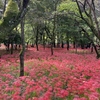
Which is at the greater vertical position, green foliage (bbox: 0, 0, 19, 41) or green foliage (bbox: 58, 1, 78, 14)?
green foliage (bbox: 58, 1, 78, 14)

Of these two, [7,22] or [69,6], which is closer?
[7,22]

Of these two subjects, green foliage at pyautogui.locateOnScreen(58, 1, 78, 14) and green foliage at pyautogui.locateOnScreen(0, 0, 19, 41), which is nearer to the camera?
green foliage at pyautogui.locateOnScreen(0, 0, 19, 41)

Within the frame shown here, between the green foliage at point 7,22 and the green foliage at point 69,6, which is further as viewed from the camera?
the green foliage at point 69,6

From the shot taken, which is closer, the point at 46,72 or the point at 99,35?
the point at 46,72

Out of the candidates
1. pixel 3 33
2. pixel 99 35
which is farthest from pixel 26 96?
pixel 99 35

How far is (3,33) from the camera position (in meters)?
6.85

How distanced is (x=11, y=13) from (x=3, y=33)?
46.3 inches

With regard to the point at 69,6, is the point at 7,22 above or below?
below

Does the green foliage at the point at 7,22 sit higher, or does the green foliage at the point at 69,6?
the green foliage at the point at 69,6

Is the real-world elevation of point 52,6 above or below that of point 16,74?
above

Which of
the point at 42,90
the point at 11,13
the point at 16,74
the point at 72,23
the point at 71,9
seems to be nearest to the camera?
the point at 11,13

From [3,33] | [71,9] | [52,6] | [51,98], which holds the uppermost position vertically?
[52,6]

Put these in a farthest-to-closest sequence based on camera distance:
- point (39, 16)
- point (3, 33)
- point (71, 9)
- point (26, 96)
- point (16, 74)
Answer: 1. point (39, 16)
2. point (71, 9)
3. point (16, 74)
4. point (26, 96)
5. point (3, 33)

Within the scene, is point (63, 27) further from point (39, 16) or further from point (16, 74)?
point (16, 74)
